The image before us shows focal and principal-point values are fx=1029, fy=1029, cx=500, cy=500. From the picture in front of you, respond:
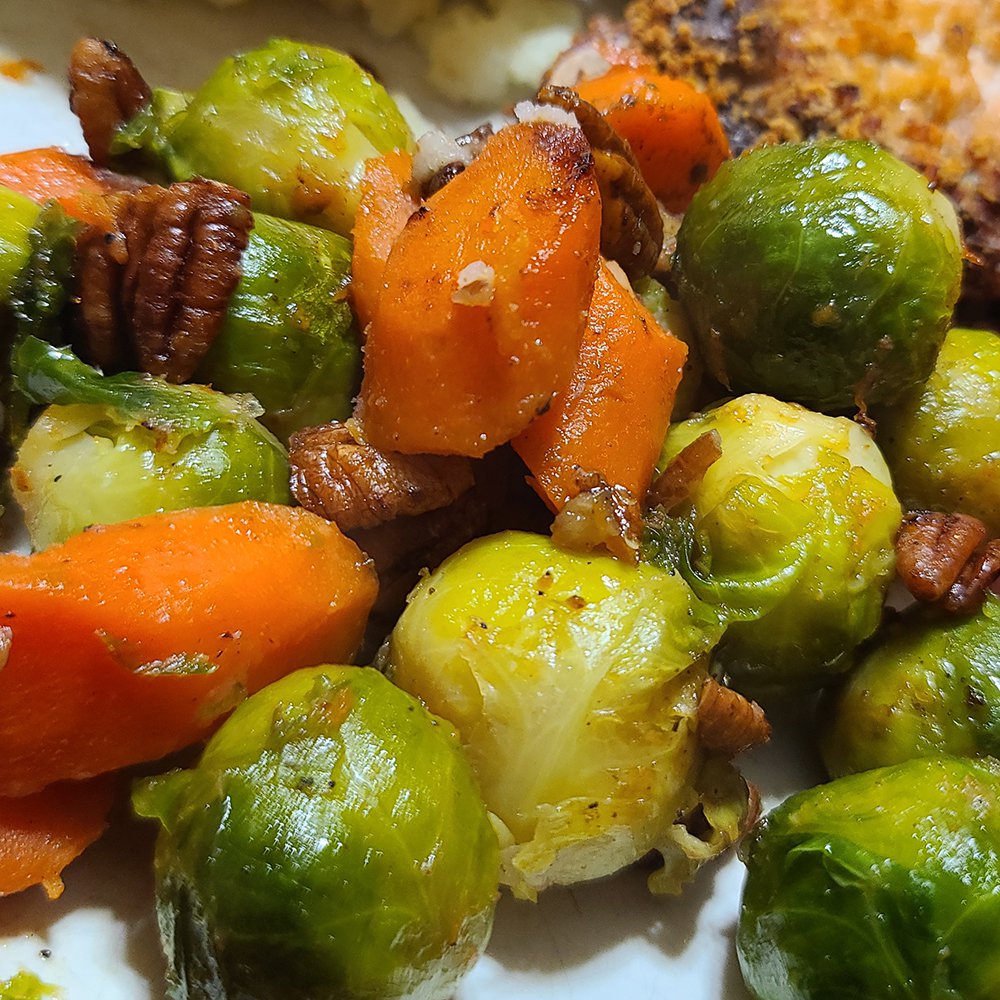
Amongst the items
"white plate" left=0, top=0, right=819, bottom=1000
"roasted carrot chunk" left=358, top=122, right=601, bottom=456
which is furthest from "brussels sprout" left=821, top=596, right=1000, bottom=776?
"roasted carrot chunk" left=358, top=122, right=601, bottom=456

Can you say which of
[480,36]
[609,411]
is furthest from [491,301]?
[480,36]

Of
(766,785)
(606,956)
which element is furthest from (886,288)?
(606,956)

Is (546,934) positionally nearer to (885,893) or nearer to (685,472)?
(885,893)

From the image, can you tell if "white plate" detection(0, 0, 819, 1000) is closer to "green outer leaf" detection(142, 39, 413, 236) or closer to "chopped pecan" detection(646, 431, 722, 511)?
→ "chopped pecan" detection(646, 431, 722, 511)

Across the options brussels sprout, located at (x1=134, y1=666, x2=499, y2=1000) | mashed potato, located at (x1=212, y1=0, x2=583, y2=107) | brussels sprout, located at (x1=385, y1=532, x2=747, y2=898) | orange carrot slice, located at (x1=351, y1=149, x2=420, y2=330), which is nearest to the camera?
brussels sprout, located at (x1=134, y1=666, x2=499, y2=1000)

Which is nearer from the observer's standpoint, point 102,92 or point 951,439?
point 951,439

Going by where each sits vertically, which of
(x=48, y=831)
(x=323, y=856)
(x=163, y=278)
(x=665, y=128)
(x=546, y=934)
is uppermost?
(x=665, y=128)

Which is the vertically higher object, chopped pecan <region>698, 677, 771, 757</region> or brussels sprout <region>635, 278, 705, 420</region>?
brussels sprout <region>635, 278, 705, 420</region>
